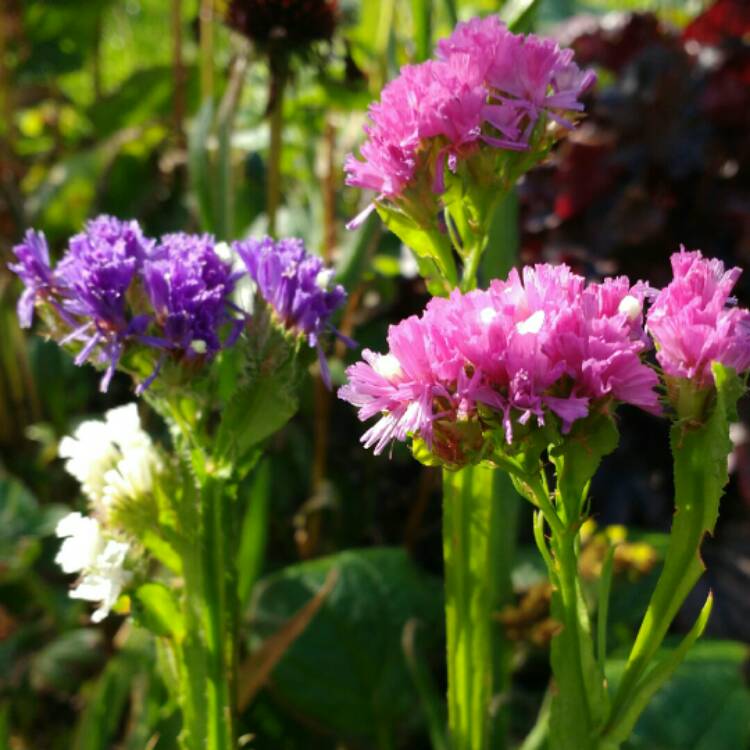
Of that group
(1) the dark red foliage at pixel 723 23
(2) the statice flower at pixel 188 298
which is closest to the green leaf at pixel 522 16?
(2) the statice flower at pixel 188 298

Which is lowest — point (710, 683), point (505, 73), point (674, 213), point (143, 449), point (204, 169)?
point (710, 683)

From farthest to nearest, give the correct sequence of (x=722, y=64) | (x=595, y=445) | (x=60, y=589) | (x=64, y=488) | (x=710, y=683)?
(x=722, y=64) → (x=64, y=488) → (x=60, y=589) → (x=710, y=683) → (x=595, y=445)

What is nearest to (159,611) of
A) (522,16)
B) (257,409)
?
(257,409)

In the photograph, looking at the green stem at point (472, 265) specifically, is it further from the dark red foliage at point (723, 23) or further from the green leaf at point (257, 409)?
the dark red foliage at point (723, 23)

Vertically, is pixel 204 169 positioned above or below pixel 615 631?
above

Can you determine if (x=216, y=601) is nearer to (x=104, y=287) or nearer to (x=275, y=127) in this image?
(x=104, y=287)

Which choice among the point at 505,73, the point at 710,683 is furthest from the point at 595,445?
the point at 710,683

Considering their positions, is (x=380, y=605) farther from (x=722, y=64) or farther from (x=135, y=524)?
(x=722, y=64)
